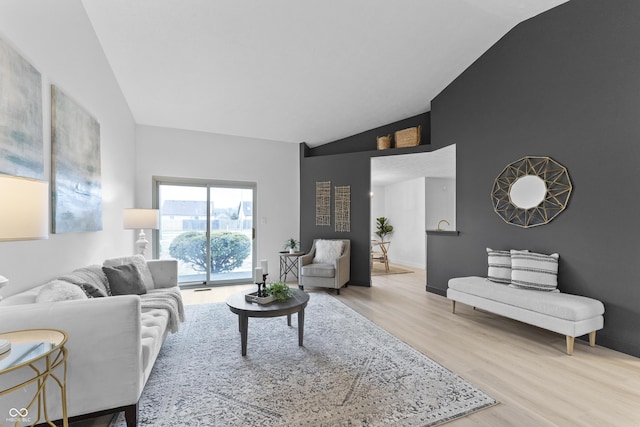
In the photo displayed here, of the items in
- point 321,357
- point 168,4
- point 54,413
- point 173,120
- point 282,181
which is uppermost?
point 168,4

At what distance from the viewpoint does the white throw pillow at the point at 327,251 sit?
5.24m

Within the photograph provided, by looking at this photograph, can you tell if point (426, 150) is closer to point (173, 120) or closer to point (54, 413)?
point (173, 120)

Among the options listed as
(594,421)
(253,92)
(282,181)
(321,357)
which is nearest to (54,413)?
(321,357)

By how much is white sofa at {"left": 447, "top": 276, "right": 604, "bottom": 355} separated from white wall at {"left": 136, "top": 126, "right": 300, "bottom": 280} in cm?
358

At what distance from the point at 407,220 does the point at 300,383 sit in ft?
20.9

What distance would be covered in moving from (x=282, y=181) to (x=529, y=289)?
430 centimetres

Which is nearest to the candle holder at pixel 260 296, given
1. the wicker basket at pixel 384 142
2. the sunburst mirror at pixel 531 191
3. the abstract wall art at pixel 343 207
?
the abstract wall art at pixel 343 207

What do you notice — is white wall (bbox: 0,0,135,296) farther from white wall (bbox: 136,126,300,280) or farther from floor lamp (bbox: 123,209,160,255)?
white wall (bbox: 136,126,300,280)

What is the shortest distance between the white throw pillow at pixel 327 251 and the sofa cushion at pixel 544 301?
2.23 m

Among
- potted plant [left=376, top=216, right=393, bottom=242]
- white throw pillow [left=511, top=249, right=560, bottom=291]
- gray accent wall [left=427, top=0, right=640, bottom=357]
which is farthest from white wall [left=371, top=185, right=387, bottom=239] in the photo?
white throw pillow [left=511, top=249, right=560, bottom=291]

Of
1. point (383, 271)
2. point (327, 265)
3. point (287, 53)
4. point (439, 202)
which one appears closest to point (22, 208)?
point (287, 53)

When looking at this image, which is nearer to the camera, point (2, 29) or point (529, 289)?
point (2, 29)

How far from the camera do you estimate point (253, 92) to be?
170 inches

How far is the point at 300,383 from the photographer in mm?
2221
